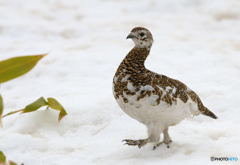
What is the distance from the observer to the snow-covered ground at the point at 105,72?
4992 millimetres

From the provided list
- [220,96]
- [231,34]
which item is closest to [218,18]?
[231,34]

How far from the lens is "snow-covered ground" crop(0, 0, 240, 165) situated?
16.4ft

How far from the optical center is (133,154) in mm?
4855

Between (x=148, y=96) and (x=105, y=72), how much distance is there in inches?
120

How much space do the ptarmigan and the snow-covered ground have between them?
34cm

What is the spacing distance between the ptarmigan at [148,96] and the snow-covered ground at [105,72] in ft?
1.11

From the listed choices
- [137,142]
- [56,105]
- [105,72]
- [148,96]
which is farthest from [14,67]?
[105,72]

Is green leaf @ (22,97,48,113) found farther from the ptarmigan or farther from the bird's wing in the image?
the bird's wing

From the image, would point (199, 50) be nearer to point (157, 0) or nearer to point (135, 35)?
point (157, 0)

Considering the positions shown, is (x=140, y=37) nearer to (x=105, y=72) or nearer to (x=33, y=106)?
(x=33, y=106)

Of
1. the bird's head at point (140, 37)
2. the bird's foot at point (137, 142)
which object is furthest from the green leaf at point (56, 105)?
the bird's head at point (140, 37)

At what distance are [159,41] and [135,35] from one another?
13.4 ft

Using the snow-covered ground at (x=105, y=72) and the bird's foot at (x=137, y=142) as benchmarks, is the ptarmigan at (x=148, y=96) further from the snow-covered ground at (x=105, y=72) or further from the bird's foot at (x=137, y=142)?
the snow-covered ground at (x=105, y=72)

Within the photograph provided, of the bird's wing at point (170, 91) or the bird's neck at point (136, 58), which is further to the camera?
the bird's neck at point (136, 58)
